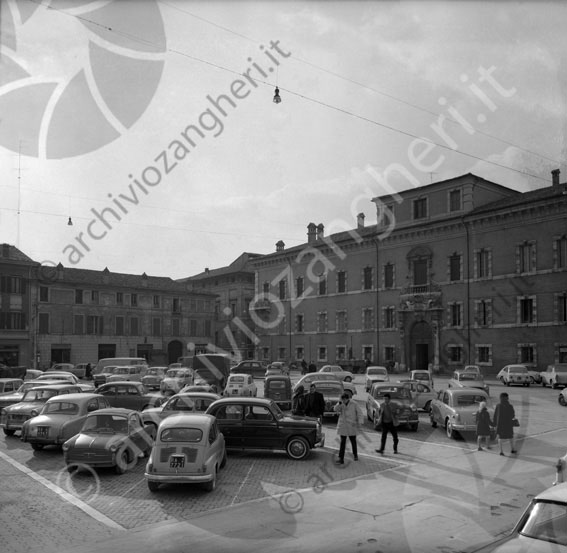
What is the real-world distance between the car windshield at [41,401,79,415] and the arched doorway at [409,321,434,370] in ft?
130

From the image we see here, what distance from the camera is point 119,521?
10.1m

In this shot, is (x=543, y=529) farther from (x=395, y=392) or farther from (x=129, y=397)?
(x=129, y=397)

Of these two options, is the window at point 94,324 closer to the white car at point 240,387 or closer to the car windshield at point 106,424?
the white car at point 240,387

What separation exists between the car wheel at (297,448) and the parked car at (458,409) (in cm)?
552

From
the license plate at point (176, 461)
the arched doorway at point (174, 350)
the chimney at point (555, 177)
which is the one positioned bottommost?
the arched doorway at point (174, 350)

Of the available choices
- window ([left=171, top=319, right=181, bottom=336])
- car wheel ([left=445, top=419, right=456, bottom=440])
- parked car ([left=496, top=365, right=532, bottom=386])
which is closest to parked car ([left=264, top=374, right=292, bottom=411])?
car wheel ([left=445, top=419, right=456, bottom=440])

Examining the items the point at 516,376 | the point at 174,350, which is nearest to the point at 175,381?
the point at 516,376

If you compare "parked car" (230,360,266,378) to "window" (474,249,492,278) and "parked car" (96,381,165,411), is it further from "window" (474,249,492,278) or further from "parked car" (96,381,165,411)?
"window" (474,249,492,278)

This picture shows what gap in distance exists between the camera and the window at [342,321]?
6016cm

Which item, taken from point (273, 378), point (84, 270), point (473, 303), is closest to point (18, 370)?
point (273, 378)

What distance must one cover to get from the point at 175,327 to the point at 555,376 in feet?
142

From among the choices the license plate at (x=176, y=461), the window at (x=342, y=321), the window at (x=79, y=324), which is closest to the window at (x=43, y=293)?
the window at (x=79, y=324)

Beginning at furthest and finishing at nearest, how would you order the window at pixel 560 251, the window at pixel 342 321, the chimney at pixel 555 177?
the window at pixel 342 321 → the chimney at pixel 555 177 → the window at pixel 560 251

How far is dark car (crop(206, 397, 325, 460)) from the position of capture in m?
15.2
